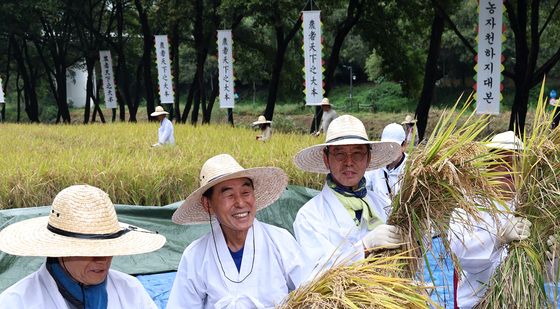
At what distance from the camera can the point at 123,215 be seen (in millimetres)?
Answer: 4684

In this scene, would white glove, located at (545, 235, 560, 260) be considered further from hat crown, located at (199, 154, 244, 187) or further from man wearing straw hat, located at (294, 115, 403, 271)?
hat crown, located at (199, 154, 244, 187)

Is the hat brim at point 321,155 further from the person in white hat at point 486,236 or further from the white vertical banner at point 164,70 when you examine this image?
the white vertical banner at point 164,70

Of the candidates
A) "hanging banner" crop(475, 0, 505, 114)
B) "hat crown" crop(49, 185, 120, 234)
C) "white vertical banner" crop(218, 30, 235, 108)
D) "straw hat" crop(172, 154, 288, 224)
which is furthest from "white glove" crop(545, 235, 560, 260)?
"white vertical banner" crop(218, 30, 235, 108)

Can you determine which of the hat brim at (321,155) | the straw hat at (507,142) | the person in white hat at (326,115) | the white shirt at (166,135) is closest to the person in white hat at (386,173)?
the hat brim at (321,155)

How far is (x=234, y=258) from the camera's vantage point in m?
2.26

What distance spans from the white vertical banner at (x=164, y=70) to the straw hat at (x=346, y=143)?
12.2 meters

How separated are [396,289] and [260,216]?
10.8 ft

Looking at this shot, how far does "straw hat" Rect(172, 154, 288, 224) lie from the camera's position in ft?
7.31

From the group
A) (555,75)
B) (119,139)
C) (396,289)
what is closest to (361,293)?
(396,289)

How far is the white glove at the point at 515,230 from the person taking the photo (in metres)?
2.13

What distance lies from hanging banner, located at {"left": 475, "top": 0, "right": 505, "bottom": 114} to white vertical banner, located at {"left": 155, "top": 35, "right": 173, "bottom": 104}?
8.35 meters

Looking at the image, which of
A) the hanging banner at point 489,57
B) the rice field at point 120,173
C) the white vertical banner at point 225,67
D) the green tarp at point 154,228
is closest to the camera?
the green tarp at point 154,228

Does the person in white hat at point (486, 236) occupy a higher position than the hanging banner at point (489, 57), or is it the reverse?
the hanging banner at point (489, 57)

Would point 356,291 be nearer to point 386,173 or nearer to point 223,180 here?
point 223,180
